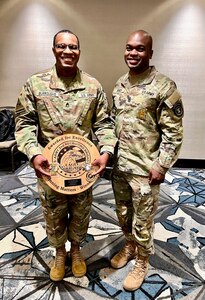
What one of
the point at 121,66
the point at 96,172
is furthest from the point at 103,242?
the point at 121,66

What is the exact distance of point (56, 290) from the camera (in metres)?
1.89

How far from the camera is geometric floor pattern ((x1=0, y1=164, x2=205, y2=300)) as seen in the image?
1.89m

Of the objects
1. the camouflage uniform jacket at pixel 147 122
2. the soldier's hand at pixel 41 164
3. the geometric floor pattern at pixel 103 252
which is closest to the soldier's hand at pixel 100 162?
the camouflage uniform jacket at pixel 147 122

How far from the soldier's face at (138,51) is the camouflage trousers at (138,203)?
2.21 ft

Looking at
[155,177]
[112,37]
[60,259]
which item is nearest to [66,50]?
[155,177]

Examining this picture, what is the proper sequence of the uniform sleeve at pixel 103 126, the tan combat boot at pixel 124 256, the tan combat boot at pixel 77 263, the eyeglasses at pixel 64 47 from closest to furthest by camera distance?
1. the eyeglasses at pixel 64 47
2. the uniform sleeve at pixel 103 126
3. the tan combat boot at pixel 77 263
4. the tan combat boot at pixel 124 256

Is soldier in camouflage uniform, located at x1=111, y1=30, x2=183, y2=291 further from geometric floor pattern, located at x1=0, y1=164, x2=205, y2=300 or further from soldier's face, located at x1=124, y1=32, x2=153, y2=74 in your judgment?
geometric floor pattern, located at x1=0, y1=164, x2=205, y2=300

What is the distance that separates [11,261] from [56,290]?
473 millimetres

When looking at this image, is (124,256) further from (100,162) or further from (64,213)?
(100,162)

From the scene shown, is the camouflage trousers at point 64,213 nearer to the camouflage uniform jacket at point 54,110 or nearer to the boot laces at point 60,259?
the boot laces at point 60,259

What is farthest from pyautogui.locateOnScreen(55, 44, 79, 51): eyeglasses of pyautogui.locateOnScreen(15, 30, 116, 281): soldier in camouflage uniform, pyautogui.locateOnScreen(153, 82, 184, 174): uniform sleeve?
pyautogui.locateOnScreen(153, 82, 184, 174): uniform sleeve

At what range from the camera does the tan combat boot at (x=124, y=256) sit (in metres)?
2.12

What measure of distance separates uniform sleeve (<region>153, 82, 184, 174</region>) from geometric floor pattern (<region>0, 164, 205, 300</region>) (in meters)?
0.84

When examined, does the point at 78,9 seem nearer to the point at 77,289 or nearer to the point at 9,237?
the point at 9,237
